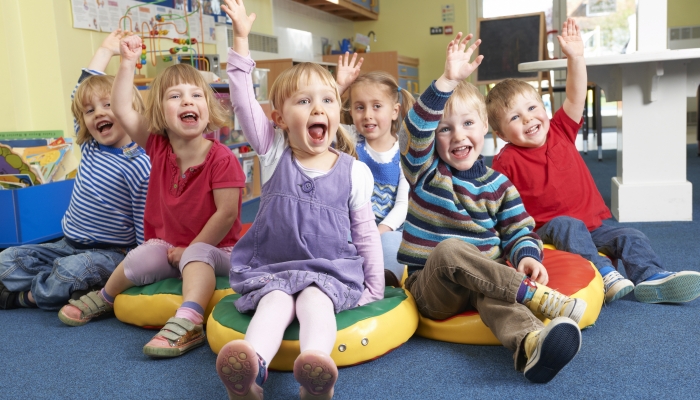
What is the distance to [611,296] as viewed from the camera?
1.65 m

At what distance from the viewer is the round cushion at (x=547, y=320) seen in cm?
142

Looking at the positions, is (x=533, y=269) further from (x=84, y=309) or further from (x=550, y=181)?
(x=84, y=309)

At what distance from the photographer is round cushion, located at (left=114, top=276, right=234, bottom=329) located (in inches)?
63.1

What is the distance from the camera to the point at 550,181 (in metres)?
1.87

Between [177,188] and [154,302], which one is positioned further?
[177,188]

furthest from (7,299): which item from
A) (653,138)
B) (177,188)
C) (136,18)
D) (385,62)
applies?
(385,62)

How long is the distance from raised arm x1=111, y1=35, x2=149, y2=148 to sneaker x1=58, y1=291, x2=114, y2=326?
46 centimetres

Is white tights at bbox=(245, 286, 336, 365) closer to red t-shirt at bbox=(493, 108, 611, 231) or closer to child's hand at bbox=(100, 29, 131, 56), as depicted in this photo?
red t-shirt at bbox=(493, 108, 611, 231)

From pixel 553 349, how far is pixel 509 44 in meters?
4.93

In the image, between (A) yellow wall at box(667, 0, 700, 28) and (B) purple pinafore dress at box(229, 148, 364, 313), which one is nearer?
(B) purple pinafore dress at box(229, 148, 364, 313)

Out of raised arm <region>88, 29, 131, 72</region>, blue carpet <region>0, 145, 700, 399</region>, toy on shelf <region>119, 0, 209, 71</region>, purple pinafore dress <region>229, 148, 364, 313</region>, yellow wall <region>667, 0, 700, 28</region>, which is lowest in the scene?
blue carpet <region>0, 145, 700, 399</region>

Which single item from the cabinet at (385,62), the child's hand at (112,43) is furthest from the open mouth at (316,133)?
the cabinet at (385,62)

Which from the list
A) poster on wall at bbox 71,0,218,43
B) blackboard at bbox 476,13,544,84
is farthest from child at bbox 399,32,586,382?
blackboard at bbox 476,13,544,84

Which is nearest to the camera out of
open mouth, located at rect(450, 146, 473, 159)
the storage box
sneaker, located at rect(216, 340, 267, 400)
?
sneaker, located at rect(216, 340, 267, 400)
